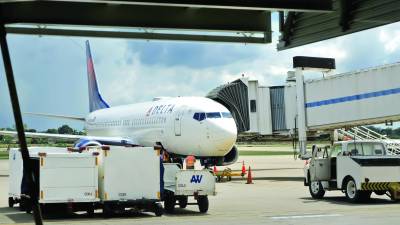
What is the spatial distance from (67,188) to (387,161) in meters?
9.41

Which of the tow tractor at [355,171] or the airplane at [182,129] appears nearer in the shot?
the tow tractor at [355,171]

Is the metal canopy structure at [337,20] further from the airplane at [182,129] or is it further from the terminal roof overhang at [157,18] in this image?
the airplane at [182,129]

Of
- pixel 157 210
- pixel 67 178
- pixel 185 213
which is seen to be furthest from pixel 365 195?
pixel 67 178

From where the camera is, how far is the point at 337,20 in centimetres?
851

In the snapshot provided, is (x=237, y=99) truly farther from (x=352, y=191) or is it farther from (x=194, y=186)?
(x=194, y=186)

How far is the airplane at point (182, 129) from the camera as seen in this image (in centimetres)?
2645

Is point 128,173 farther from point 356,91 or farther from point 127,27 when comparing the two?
point 356,91

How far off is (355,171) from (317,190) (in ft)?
6.87

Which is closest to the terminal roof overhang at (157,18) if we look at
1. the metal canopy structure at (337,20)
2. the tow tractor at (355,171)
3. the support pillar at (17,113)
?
the metal canopy structure at (337,20)

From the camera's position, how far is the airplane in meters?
26.5

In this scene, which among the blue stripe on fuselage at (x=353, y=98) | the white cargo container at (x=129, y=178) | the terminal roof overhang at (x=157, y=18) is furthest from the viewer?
the blue stripe on fuselage at (x=353, y=98)

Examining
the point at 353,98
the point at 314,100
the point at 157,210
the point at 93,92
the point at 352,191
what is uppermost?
the point at 93,92

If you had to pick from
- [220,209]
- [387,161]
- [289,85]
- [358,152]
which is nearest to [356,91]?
[289,85]

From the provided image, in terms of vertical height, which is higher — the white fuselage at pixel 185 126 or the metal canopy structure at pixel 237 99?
the metal canopy structure at pixel 237 99
